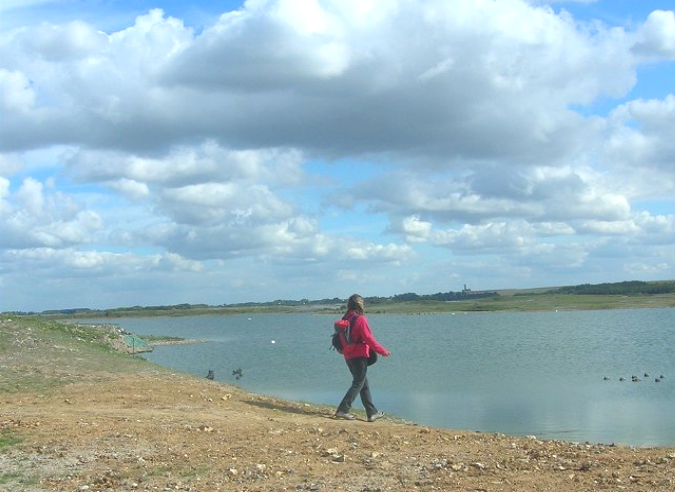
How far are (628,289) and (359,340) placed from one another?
16782 cm

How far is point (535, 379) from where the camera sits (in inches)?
1314

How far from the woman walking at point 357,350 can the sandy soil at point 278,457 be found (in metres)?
0.61

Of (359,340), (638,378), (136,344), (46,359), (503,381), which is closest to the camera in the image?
(359,340)

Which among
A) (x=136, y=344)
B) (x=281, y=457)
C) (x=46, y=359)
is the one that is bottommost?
(x=136, y=344)

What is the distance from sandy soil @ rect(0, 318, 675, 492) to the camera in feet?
27.9

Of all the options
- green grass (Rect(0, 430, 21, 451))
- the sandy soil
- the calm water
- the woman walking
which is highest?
the woman walking

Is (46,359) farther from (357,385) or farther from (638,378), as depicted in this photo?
(638,378)

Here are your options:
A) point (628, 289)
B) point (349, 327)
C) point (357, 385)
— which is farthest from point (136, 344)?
point (628, 289)

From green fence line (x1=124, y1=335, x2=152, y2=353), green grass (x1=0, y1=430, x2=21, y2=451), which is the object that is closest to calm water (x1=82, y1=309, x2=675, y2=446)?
green fence line (x1=124, y1=335, x2=152, y2=353)

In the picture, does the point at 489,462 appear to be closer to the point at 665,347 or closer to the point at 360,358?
the point at 360,358

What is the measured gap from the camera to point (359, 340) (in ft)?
45.8

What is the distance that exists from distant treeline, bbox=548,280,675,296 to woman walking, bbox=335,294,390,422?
16140 centimetres

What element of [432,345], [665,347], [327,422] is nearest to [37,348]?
[327,422]

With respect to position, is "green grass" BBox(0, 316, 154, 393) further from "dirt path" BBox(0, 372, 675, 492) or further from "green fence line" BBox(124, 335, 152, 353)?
"green fence line" BBox(124, 335, 152, 353)
